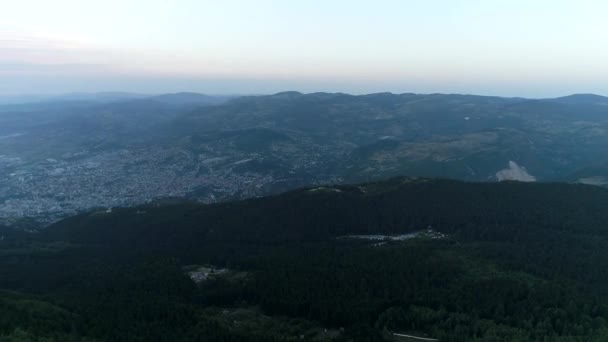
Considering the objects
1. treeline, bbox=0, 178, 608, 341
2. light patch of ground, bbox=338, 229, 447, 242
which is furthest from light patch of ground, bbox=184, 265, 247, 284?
light patch of ground, bbox=338, 229, 447, 242

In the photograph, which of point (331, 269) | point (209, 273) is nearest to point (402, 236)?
point (331, 269)

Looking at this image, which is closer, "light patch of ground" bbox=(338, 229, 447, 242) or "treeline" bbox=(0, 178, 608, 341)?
"treeline" bbox=(0, 178, 608, 341)

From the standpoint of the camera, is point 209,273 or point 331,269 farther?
point 209,273

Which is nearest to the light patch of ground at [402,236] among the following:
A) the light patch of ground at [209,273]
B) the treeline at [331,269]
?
the treeline at [331,269]

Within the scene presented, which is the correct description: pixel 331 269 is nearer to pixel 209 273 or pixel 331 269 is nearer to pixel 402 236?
pixel 209 273

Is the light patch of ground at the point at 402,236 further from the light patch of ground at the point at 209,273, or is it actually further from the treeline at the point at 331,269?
the light patch of ground at the point at 209,273

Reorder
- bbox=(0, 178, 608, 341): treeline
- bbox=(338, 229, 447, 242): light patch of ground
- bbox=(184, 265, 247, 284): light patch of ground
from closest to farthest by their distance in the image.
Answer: bbox=(0, 178, 608, 341): treeline, bbox=(184, 265, 247, 284): light patch of ground, bbox=(338, 229, 447, 242): light patch of ground

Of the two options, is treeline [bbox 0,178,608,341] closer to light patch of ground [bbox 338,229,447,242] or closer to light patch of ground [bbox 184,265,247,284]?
light patch of ground [bbox 184,265,247,284]

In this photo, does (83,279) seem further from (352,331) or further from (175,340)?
(352,331)

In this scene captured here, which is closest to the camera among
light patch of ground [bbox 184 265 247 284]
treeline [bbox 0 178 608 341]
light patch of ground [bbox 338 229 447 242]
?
treeline [bbox 0 178 608 341]

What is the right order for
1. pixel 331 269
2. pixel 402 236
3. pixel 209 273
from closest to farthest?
1. pixel 331 269
2. pixel 209 273
3. pixel 402 236

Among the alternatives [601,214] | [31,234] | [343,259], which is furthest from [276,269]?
[31,234]
